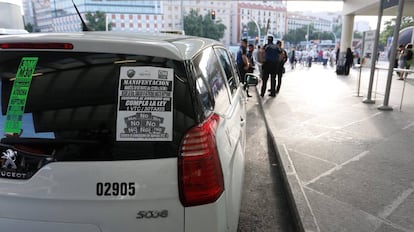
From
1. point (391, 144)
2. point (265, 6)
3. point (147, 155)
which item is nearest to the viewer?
point (147, 155)

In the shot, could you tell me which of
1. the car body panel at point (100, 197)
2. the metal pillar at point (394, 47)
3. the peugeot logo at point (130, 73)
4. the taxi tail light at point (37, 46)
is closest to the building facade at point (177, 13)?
the metal pillar at point (394, 47)

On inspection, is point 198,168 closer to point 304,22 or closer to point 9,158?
point 9,158

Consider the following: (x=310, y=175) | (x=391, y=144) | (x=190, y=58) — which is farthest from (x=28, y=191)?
(x=391, y=144)

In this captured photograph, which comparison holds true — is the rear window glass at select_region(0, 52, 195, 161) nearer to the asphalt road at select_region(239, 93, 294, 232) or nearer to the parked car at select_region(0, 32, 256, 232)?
the parked car at select_region(0, 32, 256, 232)

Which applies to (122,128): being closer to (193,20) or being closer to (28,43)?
(28,43)

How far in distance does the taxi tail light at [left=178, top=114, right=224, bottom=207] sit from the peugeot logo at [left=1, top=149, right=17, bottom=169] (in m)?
0.83

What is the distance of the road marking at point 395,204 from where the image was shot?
300cm

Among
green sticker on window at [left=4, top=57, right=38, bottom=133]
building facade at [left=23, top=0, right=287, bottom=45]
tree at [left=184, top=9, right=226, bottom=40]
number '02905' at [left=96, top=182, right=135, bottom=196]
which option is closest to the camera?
number '02905' at [left=96, top=182, right=135, bottom=196]

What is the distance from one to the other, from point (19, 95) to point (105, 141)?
0.56 m

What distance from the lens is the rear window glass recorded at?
151 cm

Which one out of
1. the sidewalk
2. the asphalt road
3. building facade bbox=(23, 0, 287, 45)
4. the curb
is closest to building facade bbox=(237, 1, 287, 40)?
building facade bbox=(23, 0, 287, 45)

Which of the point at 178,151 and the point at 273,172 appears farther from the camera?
the point at 273,172

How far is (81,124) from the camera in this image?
5.06ft

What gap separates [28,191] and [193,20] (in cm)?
6170
